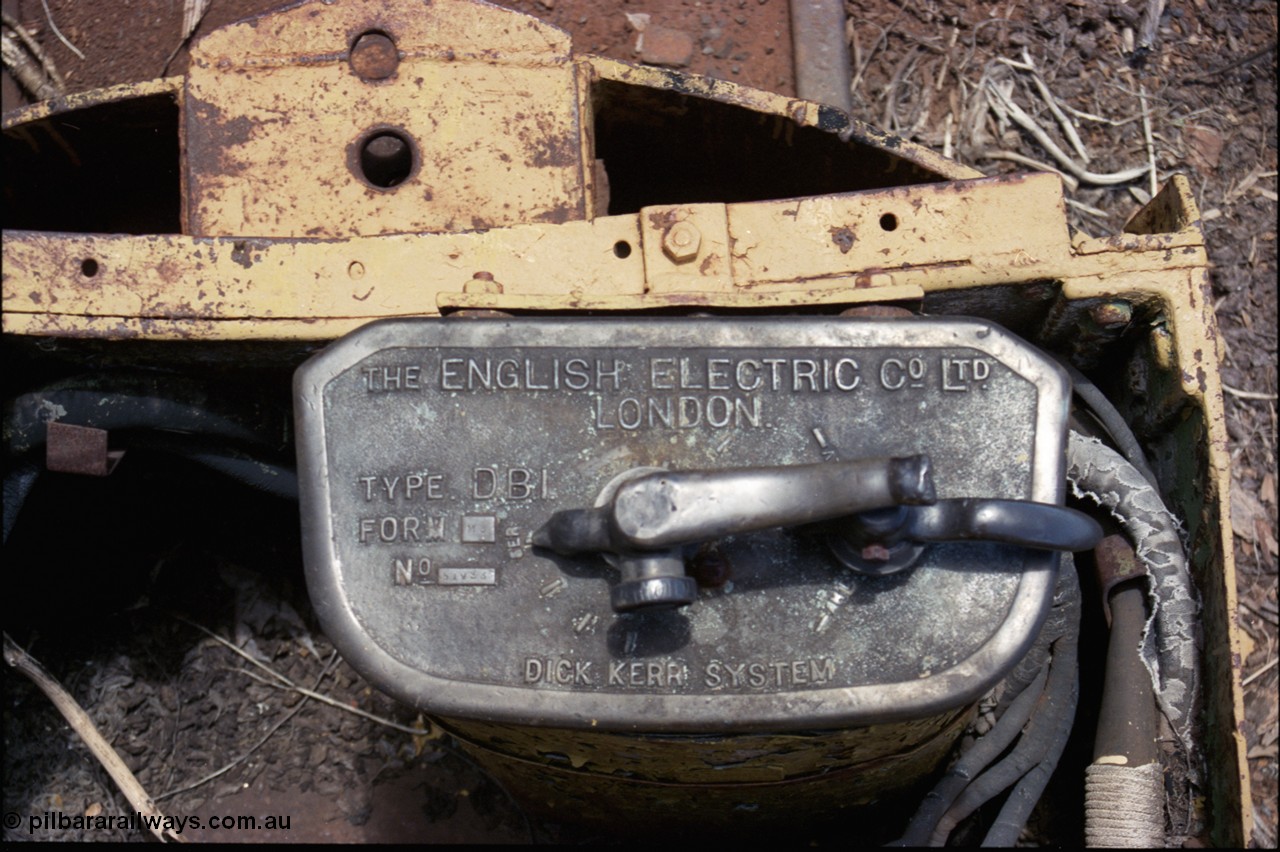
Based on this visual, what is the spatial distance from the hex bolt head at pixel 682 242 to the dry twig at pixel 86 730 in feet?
3.79

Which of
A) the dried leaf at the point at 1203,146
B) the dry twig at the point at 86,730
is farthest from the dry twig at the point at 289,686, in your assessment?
the dried leaf at the point at 1203,146

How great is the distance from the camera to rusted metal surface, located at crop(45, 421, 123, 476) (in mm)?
1414

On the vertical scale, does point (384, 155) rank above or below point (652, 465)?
above

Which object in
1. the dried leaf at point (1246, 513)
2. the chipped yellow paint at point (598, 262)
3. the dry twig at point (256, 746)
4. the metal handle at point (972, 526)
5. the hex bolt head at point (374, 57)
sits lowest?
the dry twig at point (256, 746)

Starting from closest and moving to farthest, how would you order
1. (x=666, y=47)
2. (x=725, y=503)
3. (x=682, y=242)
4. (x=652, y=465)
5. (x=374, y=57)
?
(x=725, y=503)
(x=652, y=465)
(x=682, y=242)
(x=374, y=57)
(x=666, y=47)

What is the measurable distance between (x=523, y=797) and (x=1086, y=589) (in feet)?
2.69

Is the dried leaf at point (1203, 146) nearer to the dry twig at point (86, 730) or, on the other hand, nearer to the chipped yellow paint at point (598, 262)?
the chipped yellow paint at point (598, 262)

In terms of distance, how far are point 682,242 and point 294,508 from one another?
82cm

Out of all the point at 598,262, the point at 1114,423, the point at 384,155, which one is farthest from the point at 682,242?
the point at 1114,423

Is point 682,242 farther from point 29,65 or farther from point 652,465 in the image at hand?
point 29,65

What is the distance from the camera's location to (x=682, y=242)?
4.21 feet

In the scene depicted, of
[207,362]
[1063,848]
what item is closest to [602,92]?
[207,362]

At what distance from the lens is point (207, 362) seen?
142cm

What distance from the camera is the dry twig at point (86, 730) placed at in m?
1.71
